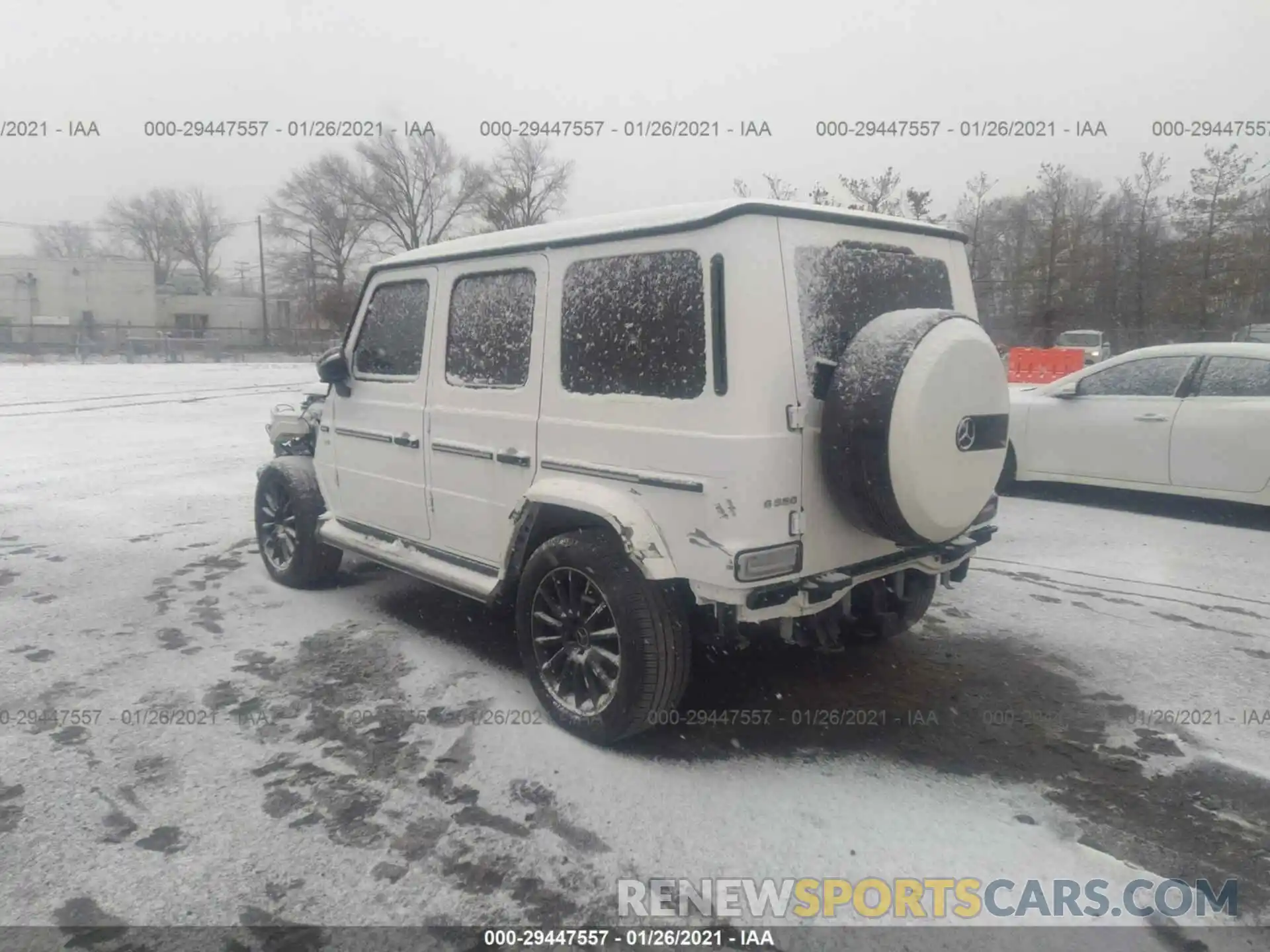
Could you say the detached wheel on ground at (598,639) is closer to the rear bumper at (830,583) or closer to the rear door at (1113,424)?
the rear bumper at (830,583)

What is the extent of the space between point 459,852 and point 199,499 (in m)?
6.75

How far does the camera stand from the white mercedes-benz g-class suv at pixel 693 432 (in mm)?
3061

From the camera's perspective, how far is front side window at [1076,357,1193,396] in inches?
291

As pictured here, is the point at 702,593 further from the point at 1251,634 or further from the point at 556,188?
the point at 556,188

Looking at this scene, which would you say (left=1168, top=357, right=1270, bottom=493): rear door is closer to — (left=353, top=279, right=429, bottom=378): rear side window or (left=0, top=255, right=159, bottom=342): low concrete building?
(left=353, top=279, right=429, bottom=378): rear side window

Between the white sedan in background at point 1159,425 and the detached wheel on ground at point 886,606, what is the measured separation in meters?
3.87

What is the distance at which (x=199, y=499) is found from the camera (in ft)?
27.7

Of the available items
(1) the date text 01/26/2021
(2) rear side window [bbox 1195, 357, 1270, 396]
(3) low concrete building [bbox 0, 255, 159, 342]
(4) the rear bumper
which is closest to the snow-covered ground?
(1) the date text 01/26/2021

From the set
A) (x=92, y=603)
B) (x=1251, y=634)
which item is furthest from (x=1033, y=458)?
(x=92, y=603)

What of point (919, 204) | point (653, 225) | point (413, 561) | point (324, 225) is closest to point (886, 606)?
point (653, 225)

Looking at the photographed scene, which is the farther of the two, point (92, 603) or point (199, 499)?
point (199, 499)

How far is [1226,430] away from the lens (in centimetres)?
686

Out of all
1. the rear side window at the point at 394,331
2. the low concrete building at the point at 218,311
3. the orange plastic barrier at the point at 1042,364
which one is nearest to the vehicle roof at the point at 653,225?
the rear side window at the point at 394,331

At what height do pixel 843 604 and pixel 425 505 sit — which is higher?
pixel 425 505
